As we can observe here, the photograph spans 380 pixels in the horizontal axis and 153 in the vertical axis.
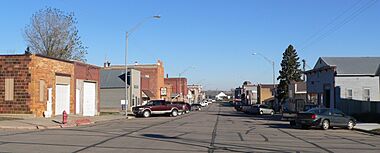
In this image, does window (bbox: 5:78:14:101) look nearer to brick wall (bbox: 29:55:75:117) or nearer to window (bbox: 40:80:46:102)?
brick wall (bbox: 29:55:75:117)

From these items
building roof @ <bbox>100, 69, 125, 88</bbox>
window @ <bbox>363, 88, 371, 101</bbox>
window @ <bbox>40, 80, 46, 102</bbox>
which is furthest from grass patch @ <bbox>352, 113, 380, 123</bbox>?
building roof @ <bbox>100, 69, 125, 88</bbox>

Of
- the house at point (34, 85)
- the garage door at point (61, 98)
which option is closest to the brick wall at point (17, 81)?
the house at point (34, 85)

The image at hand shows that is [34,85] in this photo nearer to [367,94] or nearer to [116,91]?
[367,94]

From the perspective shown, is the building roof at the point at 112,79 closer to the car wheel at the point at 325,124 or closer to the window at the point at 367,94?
the window at the point at 367,94

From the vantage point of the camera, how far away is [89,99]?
50156 mm

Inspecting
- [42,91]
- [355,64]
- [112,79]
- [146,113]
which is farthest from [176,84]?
[42,91]

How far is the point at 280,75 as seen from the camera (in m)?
87.2

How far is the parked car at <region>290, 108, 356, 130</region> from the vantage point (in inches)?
1225

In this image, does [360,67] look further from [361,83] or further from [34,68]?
[34,68]

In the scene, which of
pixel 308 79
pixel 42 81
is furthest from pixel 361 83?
pixel 42 81

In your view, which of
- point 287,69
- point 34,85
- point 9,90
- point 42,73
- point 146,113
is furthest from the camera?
point 287,69

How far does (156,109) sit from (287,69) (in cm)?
4042

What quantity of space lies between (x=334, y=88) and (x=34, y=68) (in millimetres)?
30161

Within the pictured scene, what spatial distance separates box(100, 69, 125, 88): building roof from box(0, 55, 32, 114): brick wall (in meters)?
34.1
